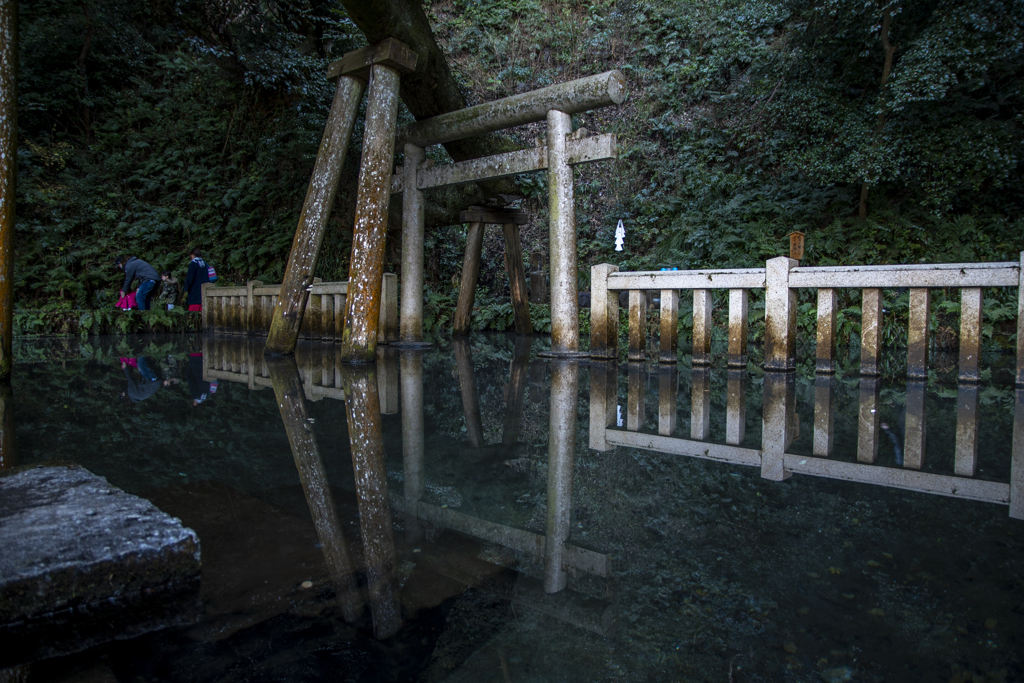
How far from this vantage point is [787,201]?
1161cm

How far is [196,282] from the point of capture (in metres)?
13.3

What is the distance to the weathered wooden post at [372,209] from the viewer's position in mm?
6301

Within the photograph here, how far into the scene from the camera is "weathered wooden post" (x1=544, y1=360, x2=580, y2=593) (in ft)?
5.79

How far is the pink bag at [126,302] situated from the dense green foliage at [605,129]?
883mm

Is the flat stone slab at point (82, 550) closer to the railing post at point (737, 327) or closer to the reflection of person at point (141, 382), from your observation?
the reflection of person at point (141, 382)

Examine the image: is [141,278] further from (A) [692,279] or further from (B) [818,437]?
(B) [818,437]

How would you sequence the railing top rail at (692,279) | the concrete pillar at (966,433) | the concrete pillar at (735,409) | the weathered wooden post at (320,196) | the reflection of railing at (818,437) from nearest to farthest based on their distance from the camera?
the reflection of railing at (818,437) < the concrete pillar at (966,433) < the concrete pillar at (735,409) < the railing top rail at (692,279) < the weathered wooden post at (320,196)

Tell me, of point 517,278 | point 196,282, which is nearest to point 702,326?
point 517,278

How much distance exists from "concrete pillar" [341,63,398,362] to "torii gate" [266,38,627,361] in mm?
11

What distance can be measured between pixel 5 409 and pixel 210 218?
1319cm

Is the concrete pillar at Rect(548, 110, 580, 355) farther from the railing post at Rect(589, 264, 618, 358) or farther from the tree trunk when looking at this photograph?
the tree trunk

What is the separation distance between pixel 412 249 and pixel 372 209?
2.13 m

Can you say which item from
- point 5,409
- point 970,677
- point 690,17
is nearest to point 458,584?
point 970,677

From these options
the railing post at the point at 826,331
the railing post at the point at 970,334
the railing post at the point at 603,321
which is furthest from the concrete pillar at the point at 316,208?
the railing post at the point at 970,334
